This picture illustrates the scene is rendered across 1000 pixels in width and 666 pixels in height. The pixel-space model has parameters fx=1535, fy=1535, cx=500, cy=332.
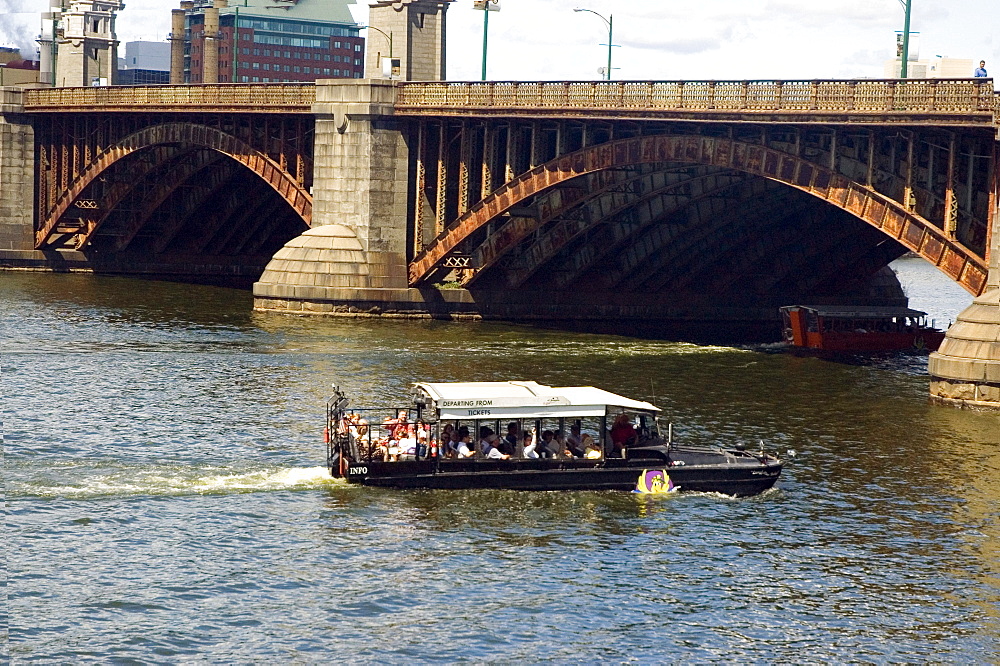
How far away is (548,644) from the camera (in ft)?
93.3

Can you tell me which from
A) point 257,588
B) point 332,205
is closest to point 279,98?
point 332,205

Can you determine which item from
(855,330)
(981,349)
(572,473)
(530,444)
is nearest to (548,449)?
(530,444)

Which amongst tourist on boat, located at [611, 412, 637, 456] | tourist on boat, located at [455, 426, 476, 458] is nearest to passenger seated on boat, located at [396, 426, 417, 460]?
tourist on boat, located at [455, 426, 476, 458]

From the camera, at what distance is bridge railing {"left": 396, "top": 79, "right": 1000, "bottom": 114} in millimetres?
52938

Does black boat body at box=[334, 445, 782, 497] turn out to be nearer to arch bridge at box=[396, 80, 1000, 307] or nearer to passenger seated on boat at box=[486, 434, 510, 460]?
passenger seated on boat at box=[486, 434, 510, 460]

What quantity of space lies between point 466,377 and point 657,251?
80.4 ft

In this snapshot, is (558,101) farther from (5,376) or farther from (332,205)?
(5,376)

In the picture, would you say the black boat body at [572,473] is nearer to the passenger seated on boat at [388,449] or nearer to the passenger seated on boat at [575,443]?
the passenger seated on boat at [388,449]

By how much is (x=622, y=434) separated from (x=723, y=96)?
24.7 meters

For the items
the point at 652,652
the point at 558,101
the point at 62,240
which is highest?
the point at 558,101

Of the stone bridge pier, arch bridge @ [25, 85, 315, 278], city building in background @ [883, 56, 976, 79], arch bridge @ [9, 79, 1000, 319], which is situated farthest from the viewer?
arch bridge @ [25, 85, 315, 278]

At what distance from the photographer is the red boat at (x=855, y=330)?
241 feet

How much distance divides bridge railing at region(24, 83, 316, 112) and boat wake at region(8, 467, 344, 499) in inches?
1758

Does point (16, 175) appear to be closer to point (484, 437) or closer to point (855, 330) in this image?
point (855, 330)
